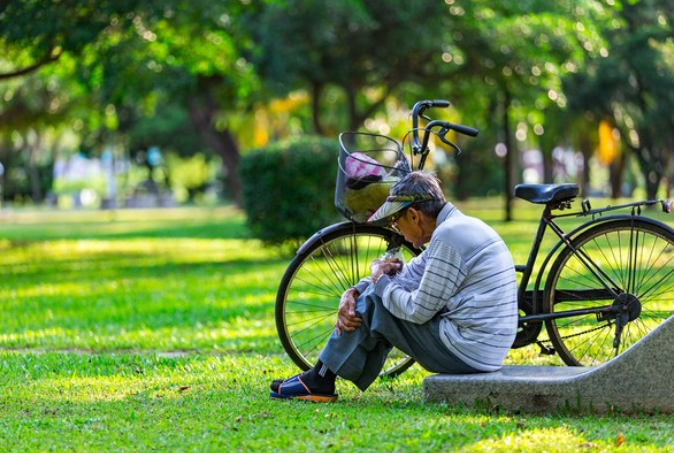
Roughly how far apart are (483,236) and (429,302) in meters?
0.44

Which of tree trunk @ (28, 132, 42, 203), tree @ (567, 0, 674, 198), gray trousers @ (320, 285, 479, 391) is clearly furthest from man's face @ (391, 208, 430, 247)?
tree trunk @ (28, 132, 42, 203)

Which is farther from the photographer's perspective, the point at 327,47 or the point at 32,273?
the point at 327,47

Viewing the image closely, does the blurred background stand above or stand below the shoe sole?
above

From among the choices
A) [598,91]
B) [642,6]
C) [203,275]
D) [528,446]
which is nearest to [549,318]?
[528,446]

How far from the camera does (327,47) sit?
86.3 feet

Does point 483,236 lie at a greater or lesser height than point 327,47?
lesser

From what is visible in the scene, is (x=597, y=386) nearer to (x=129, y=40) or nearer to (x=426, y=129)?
(x=426, y=129)

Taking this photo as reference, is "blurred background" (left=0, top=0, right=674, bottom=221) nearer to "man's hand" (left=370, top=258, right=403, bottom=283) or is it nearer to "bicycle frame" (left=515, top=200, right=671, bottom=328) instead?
"bicycle frame" (left=515, top=200, right=671, bottom=328)

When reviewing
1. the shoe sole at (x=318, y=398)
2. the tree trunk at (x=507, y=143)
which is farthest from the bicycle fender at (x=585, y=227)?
the tree trunk at (x=507, y=143)

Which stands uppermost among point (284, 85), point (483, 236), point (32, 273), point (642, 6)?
point (642, 6)

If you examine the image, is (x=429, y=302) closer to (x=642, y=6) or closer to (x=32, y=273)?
(x=32, y=273)

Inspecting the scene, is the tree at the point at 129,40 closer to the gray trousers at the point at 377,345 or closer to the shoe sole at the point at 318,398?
the shoe sole at the point at 318,398

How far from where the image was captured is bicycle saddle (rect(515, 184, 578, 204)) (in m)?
6.21

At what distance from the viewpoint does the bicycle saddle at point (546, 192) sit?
621 centimetres
